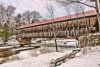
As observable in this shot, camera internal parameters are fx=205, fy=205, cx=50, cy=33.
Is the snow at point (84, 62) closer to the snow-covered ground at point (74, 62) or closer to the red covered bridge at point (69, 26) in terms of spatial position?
the snow-covered ground at point (74, 62)

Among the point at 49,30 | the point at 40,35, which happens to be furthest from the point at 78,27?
the point at 40,35

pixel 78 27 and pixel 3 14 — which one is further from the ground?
pixel 3 14

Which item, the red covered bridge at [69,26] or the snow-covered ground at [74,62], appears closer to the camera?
the snow-covered ground at [74,62]

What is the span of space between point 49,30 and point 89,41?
24.6 metres

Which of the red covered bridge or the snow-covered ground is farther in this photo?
the red covered bridge

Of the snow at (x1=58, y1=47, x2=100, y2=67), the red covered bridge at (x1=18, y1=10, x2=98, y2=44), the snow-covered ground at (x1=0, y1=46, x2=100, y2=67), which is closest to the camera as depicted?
the snow at (x1=58, y1=47, x2=100, y2=67)

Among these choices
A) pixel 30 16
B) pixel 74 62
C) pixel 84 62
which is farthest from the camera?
pixel 30 16

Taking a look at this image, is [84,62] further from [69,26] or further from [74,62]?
[69,26]

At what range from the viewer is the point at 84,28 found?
37719 millimetres

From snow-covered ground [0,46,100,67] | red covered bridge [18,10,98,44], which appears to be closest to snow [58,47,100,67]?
snow-covered ground [0,46,100,67]

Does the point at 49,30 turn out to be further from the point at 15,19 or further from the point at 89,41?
the point at 15,19

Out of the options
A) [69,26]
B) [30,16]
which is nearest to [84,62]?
[69,26]

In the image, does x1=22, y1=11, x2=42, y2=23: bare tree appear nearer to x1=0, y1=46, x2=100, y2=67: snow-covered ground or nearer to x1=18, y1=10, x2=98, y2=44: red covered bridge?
x1=18, y1=10, x2=98, y2=44: red covered bridge

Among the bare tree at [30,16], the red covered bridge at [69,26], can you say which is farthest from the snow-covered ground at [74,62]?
the bare tree at [30,16]
